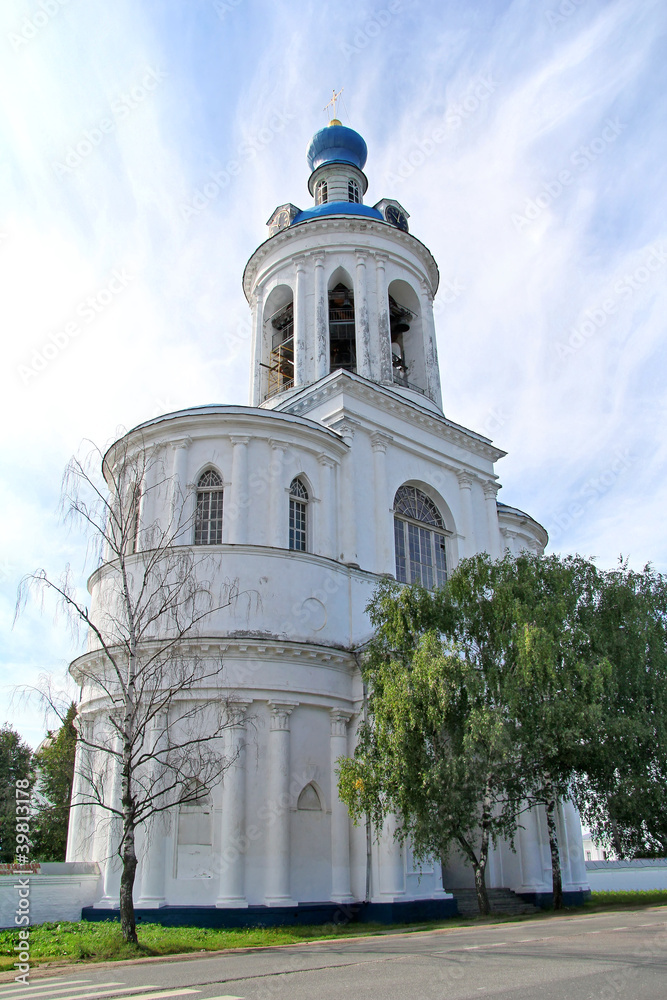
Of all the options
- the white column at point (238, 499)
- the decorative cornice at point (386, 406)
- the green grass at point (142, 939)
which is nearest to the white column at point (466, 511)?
the decorative cornice at point (386, 406)

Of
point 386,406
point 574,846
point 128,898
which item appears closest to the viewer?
point 128,898

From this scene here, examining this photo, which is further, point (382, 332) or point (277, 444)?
point (382, 332)

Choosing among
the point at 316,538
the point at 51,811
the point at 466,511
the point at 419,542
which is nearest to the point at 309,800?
the point at 316,538

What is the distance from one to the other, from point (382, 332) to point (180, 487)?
10187mm

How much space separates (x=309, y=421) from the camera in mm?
22906

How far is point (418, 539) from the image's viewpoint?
83.8 ft

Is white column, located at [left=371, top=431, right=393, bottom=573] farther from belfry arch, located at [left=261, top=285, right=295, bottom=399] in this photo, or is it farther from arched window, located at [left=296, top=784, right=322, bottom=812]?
arched window, located at [left=296, top=784, right=322, bottom=812]

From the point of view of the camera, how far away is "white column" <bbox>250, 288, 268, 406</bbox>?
29312mm

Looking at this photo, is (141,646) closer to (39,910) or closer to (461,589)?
(39,910)

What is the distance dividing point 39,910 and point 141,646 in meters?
6.12

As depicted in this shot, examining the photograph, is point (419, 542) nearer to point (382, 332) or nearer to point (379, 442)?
point (379, 442)

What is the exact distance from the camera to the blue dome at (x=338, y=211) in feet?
99.0

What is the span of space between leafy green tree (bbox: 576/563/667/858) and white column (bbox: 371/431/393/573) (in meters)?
6.08

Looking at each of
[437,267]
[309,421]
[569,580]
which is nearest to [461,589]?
[569,580]
